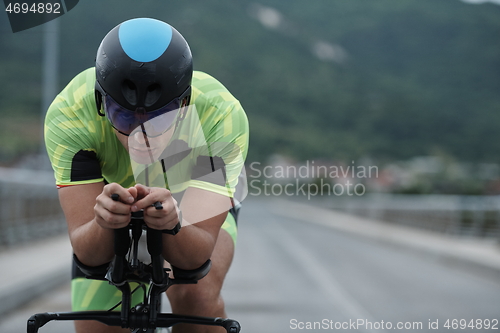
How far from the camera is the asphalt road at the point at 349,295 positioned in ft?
22.5

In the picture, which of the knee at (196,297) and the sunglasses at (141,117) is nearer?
the sunglasses at (141,117)

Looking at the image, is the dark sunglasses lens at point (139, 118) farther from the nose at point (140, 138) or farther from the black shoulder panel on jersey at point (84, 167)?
the black shoulder panel on jersey at point (84, 167)

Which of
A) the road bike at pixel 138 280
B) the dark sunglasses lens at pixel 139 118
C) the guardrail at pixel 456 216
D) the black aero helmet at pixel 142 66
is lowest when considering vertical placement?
the guardrail at pixel 456 216

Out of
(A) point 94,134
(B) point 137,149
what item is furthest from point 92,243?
(A) point 94,134

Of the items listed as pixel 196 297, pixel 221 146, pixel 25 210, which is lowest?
pixel 25 210

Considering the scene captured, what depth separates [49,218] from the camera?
15.1 m

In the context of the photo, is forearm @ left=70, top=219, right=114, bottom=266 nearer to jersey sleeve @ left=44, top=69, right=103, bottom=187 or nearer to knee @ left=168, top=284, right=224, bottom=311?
jersey sleeve @ left=44, top=69, right=103, bottom=187

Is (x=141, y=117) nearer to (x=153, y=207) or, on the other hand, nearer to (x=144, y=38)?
(x=144, y=38)

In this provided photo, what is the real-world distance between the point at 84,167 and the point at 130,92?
0.46 m

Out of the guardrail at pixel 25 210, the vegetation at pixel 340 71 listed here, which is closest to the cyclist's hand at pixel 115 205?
the guardrail at pixel 25 210

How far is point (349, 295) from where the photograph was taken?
9.14 m

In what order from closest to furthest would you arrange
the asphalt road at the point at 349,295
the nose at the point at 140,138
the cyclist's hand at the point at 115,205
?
1. the cyclist's hand at the point at 115,205
2. the nose at the point at 140,138
3. the asphalt road at the point at 349,295

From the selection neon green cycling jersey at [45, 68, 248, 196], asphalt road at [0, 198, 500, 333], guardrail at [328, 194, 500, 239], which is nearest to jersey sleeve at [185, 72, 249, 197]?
neon green cycling jersey at [45, 68, 248, 196]

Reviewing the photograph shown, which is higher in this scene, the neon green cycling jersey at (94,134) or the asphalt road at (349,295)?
the neon green cycling jersey at (94,134)
